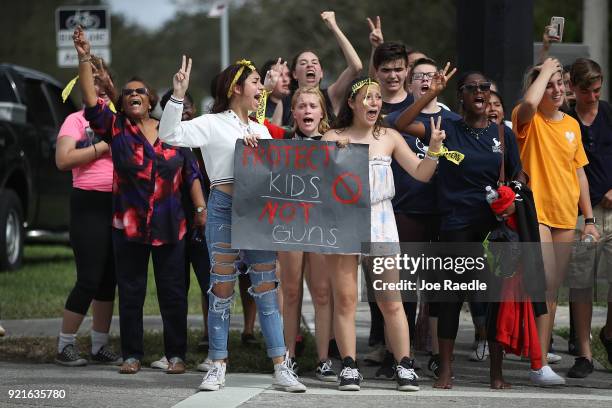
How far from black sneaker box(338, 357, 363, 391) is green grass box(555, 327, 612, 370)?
195cm

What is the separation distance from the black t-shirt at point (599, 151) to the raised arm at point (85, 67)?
3.13m

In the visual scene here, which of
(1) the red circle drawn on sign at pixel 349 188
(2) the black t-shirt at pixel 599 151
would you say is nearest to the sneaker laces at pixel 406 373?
(1) the red circle drawn on sign at pixel 349 188

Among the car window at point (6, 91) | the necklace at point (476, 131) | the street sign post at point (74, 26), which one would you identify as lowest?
the necklace at point (476, 131)

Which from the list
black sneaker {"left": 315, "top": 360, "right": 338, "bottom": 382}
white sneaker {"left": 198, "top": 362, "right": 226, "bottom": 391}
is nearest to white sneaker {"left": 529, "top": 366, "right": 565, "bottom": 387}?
black sneaker {"left": 315, "top": 360, "right": 338, "bottom": 382}

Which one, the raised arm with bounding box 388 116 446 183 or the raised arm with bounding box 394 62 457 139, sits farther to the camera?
the raised arm with bounding box 394 62 457 139

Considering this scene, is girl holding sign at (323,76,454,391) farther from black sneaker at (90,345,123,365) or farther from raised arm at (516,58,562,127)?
black sneaker at (90,345,123,365)

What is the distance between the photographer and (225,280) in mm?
7863

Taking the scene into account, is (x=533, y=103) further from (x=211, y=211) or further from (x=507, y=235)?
(x=211, y=211)

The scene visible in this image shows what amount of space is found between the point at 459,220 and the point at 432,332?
116cm

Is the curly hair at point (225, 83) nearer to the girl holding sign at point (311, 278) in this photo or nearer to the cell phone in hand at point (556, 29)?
the girl holding sign at point (311, 278)

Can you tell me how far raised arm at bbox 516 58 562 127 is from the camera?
8172 millimetres

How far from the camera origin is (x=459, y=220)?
8023 mm

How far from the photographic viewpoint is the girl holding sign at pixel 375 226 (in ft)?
26.0

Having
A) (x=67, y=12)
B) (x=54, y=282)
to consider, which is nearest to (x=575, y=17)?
(x=67, y=12)
